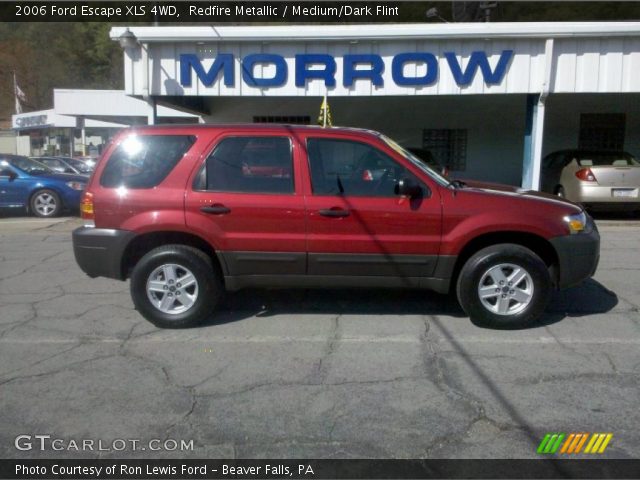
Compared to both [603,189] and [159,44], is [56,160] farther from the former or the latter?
[603,189]

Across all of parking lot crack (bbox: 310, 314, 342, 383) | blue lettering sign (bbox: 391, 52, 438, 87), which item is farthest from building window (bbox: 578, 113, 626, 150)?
parking lot crack (bbox: 310, 314, 342, 383)

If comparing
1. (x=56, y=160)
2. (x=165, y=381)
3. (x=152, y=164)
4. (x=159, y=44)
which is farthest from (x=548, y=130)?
(x=56, y=160)

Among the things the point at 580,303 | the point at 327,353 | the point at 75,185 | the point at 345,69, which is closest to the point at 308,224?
the point at 327,353

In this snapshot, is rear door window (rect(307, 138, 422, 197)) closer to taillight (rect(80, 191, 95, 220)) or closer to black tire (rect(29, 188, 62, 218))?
taillight (rect(80, 191, 95, 220))

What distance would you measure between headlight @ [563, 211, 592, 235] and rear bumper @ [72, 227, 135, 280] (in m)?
3.87

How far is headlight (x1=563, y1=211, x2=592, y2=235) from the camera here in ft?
16.7

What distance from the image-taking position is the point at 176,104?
14930mm

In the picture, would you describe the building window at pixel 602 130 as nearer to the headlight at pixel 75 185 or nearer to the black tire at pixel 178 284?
the headlight at pixel 75 185

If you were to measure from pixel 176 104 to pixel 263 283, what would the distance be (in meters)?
10.9

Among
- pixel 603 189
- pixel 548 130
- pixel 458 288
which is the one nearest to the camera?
pixel 458 288

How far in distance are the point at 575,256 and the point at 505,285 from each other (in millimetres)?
658

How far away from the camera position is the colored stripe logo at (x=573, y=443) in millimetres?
3193

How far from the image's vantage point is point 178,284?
17.2ft

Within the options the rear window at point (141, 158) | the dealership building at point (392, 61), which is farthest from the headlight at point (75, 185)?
the rear window at point (141, 158)
